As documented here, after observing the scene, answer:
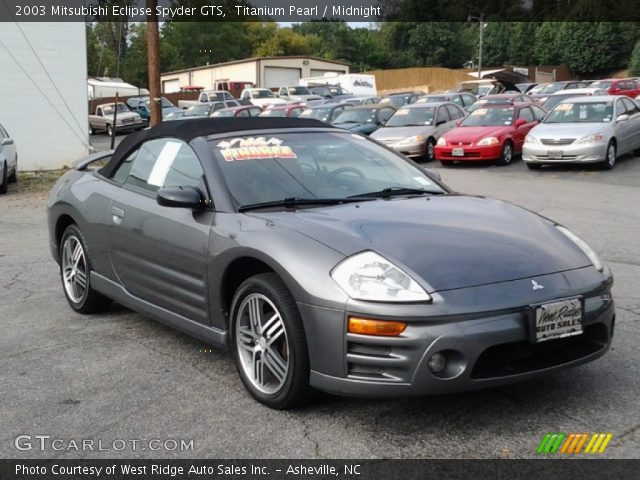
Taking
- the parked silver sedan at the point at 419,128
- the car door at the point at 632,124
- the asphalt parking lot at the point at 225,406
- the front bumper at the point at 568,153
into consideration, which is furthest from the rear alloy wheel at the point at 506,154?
the asphalt parking lot at the point at 225,406

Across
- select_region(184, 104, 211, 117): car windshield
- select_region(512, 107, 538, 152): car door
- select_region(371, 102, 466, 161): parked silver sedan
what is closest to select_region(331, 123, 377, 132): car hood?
select_region(371, 102, 466, 161): parked silver sedan

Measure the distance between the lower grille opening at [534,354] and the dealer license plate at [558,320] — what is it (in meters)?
0.07

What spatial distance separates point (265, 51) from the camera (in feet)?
317

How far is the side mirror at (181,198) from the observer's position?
4.28 metres

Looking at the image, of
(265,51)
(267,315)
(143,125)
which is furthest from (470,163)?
(265,51)

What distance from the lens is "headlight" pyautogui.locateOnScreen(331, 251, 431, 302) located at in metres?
3.39

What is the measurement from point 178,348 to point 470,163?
48.3 ft

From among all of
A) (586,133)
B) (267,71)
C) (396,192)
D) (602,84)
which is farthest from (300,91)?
(396,192)

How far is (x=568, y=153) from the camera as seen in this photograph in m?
15.6

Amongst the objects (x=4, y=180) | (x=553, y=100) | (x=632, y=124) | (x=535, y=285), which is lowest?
(x=4, y=180)

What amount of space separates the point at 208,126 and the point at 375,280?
2002 mm

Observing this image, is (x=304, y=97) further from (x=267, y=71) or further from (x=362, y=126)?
(x=267, y=71)

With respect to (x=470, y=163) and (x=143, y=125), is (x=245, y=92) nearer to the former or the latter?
(x=143, y=125)

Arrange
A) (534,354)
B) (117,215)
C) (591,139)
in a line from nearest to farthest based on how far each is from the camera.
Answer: (534,354) → (117,215) → (591,139)
